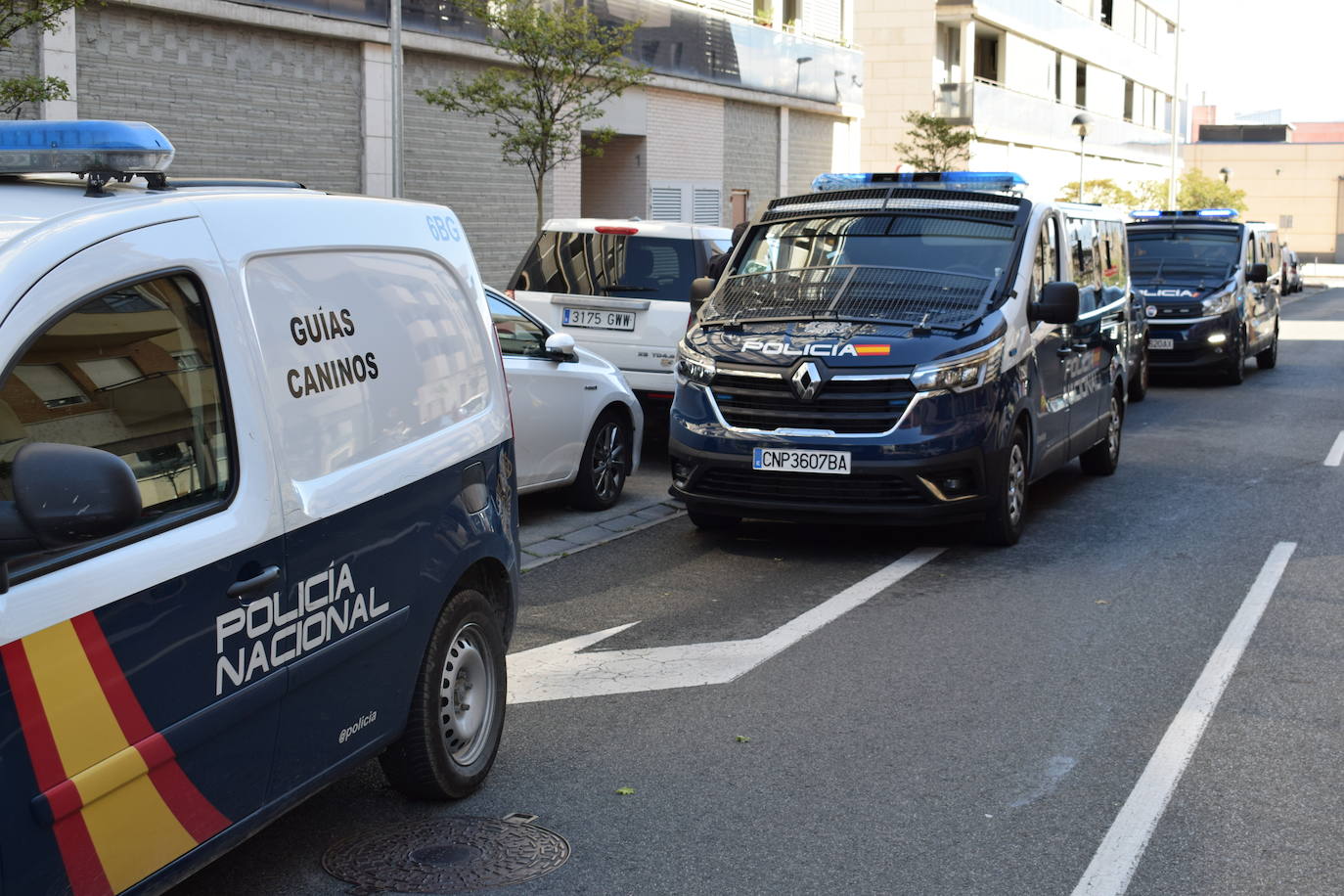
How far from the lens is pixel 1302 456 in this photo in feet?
43.3

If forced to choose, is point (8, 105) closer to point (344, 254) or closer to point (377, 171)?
point (344, 254)

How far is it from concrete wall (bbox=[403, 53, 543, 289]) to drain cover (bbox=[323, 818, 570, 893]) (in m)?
16.3

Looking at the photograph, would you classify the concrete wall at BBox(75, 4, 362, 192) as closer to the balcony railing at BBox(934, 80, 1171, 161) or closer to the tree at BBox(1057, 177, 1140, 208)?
the balcony railing at BBox(934, 80, 1171, 161)

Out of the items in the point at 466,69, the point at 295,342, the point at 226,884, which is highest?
the point at 466,69

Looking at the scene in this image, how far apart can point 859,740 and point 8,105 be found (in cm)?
788

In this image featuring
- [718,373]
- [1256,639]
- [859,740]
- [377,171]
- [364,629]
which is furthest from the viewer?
[377,171]

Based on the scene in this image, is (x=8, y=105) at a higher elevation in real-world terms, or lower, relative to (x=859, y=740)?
higher

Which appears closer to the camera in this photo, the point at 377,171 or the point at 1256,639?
the point at 1256,639

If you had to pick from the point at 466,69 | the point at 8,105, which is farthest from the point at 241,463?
the point at 466,69

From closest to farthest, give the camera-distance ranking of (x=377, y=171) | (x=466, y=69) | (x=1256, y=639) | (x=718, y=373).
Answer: (x=1256, y=639), (x=718, y=373), (x=377, y=171), (x=466, y=69)

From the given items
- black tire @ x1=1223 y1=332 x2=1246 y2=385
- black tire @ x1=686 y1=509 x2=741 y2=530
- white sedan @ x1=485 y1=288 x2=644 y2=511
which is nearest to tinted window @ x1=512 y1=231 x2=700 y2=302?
white sedan @ x1=485 y1=288 x2=644 y2=511

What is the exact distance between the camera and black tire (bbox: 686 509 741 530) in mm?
9500

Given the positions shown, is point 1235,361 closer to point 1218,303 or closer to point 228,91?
point 1218,303

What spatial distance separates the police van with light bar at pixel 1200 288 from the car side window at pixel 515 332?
37.4 ft
